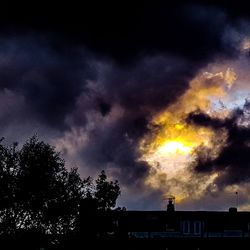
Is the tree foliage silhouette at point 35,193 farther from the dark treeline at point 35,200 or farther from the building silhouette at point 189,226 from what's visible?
the building silhouette at point 189,226

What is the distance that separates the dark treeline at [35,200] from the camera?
168 ft

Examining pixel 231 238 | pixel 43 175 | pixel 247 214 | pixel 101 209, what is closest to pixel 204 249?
pixel 231 238

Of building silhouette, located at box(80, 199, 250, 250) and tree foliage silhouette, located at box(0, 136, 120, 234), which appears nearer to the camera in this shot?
tree foliage silhouette, located at box(0, 136, 120, 234)

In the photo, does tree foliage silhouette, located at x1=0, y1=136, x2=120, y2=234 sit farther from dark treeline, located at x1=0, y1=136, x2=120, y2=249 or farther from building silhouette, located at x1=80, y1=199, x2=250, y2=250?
building silhouette, located at x1=80, y1=199, x2=250, y2=250

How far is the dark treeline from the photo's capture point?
2016 inches

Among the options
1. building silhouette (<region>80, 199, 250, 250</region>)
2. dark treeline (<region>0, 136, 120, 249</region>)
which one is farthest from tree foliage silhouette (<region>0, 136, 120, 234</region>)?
building silhouette (<region>80, 199, 250, 250</region>)

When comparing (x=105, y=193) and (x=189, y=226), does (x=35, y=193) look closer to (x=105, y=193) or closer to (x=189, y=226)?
(x=105, y=193)

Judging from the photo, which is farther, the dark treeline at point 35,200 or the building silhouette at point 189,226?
the building silhouette at point 189,226

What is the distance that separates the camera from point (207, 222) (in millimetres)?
76562

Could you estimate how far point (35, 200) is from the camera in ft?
170

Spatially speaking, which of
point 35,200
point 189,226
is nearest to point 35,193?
point 35,200

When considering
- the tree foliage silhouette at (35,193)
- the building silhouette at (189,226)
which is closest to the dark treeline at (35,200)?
the tree foliage silhouette at (35,193)

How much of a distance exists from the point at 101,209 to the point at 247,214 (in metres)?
26.5

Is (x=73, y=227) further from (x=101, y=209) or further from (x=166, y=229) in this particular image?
(x=166, y=229)
